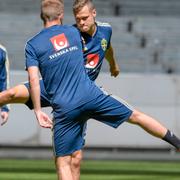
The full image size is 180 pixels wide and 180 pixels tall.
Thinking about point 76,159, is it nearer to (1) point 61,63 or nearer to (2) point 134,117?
(2) point 134,117

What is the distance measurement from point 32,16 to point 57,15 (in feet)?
58.1

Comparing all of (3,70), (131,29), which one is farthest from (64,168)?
(131,29)

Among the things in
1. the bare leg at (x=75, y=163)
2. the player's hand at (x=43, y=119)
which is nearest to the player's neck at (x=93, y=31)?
the bare leg at (x=75, y=163)

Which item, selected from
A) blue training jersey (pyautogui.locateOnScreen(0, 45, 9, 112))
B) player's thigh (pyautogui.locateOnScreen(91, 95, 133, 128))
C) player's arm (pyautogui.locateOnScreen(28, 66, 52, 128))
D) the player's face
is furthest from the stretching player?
blue training jersey (pyautogui.locateOnScreen(0, 45, 9, 112))

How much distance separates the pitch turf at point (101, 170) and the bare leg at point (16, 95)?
2598 millimetres

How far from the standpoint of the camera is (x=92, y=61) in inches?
382

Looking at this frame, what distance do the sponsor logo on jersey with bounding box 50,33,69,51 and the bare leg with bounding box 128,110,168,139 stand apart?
1072mm

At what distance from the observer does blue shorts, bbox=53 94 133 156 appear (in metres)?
8.60

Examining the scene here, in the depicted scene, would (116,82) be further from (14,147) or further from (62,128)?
(62,128)

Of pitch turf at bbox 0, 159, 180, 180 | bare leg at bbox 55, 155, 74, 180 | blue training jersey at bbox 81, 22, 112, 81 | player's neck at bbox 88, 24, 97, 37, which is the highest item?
player's neck at bbox 88, 24, 97, 37

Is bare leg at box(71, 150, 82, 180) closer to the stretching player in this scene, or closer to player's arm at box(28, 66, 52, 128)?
the stretching player

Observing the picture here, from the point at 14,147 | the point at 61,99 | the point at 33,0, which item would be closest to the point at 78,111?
the point at 61,99

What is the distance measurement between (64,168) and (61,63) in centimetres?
109

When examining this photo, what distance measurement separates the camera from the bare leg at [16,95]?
988 centimetres
